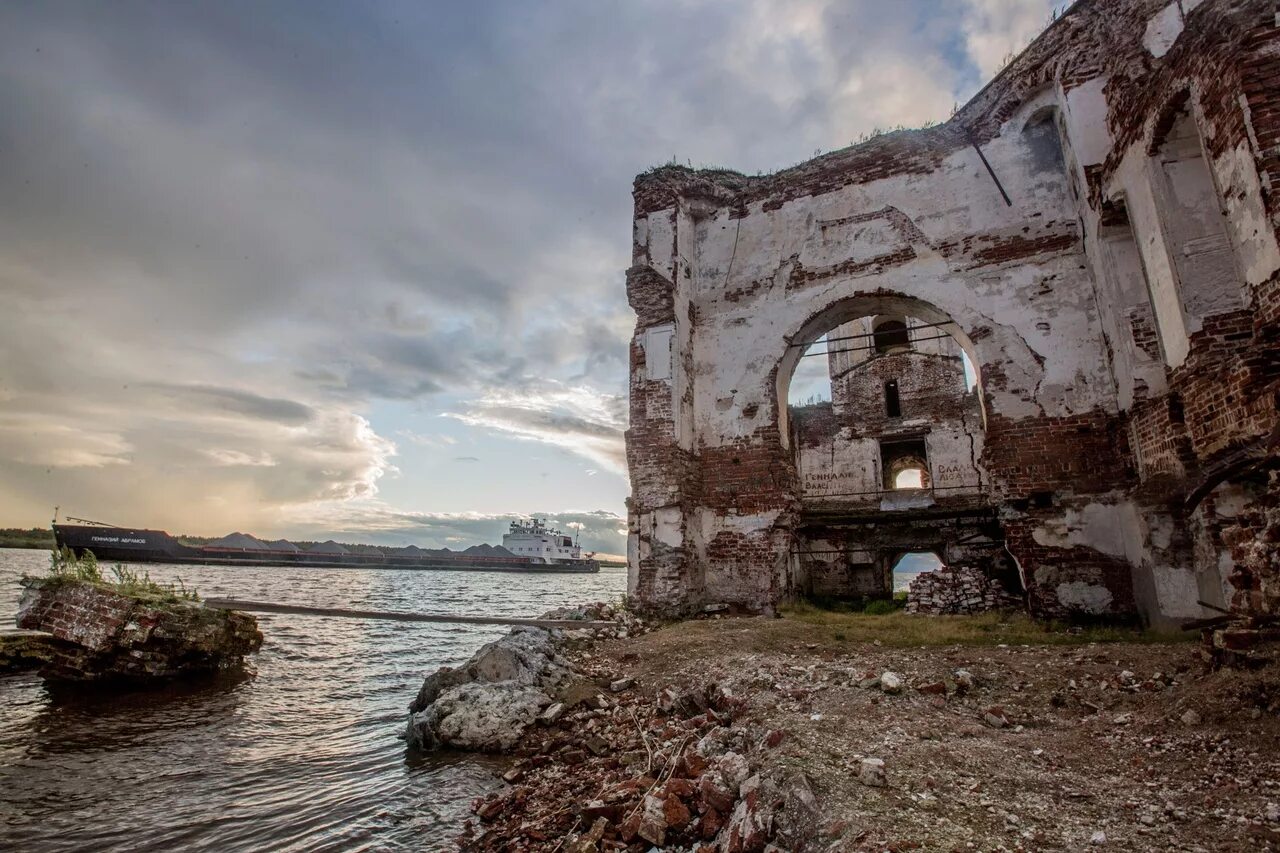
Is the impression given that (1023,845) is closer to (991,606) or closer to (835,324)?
(991,606)

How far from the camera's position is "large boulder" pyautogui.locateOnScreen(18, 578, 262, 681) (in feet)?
20.0

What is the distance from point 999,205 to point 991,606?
18.2 feet

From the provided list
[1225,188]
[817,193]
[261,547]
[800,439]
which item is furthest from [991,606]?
[261,547]

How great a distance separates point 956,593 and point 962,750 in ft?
20.4

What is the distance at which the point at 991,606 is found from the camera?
7.91 metres

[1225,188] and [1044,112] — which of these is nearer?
[1225,188]

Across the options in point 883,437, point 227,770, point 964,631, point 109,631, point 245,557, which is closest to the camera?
point 227,770

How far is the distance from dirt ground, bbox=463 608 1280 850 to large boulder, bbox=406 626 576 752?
26cm

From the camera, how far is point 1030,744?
111 inches

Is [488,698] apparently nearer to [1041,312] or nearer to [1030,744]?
[1030,744]

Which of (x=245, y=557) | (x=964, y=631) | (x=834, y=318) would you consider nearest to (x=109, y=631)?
(x=964, y=631)

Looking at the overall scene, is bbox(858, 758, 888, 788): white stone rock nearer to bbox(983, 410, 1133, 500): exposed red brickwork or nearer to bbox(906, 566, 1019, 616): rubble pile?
bbox(983, 410, 1133, 500): exposed red brickwork

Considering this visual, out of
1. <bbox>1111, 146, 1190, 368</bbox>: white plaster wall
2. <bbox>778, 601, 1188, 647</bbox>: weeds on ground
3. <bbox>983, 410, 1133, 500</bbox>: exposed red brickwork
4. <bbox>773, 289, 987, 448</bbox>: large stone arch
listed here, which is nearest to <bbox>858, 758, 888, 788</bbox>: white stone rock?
<bbox>778, 601, 1188, 647</bbox>: weeds on ground

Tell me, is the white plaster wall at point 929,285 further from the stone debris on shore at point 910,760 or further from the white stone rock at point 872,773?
the white stone rock at point 872,773
